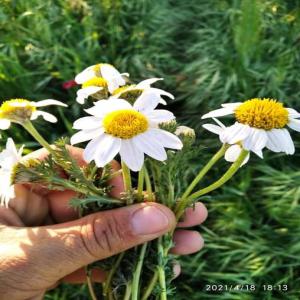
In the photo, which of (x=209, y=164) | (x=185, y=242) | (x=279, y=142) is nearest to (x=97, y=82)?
(x=209, y=164)

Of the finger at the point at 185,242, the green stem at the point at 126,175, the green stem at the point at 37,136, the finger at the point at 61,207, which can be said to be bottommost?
the finger at the point at 185,242

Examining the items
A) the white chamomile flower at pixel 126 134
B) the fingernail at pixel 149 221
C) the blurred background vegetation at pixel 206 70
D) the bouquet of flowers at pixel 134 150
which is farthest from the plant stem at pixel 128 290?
the blurred background vegetation at pixel 206 70

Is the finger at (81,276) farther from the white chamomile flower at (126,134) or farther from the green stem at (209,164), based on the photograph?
the white chamomile flower at (126,134)

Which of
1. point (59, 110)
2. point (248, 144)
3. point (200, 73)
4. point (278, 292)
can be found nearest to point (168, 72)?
point (200, 73)

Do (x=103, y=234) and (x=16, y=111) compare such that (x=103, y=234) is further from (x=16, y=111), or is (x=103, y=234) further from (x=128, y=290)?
(x=16, y=111)

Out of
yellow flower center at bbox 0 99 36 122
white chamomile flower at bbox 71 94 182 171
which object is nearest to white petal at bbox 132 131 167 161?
white chamomile flower at bbox 71 94 182 171

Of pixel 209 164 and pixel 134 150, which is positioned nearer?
pixel 134 150

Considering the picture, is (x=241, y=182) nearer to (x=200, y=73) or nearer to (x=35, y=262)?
(x=200, y=73)
